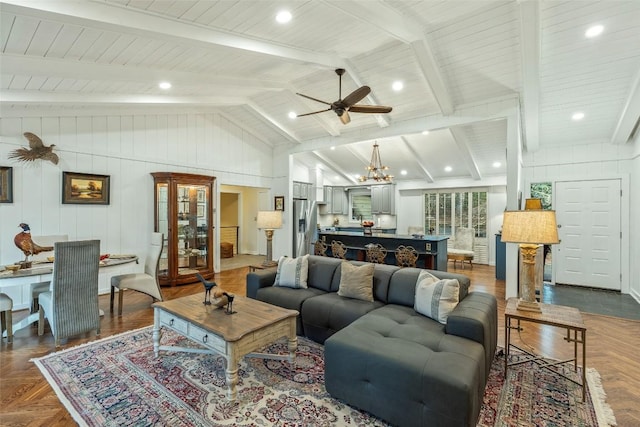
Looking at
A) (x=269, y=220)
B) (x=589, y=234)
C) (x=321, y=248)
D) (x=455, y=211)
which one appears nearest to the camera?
(x=269, y=220)

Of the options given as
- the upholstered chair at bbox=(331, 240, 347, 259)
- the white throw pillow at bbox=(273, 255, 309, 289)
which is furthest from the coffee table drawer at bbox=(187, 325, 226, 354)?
the upholstered chair at bbox=(331, 240, 347, 259)

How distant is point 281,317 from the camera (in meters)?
2.54

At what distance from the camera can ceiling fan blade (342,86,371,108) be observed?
348 cm

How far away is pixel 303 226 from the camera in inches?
316

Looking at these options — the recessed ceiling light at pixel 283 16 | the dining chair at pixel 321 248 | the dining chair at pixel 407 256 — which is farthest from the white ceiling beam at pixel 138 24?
the dining chair at pixel 321 248

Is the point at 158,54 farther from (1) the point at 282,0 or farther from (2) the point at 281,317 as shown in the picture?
(2) the point at 281,317

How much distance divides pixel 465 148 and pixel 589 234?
2624 millimetres

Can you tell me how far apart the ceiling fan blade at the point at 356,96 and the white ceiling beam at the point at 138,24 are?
85 cm

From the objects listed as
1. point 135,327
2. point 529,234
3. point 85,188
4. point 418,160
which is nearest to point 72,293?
point 135,327

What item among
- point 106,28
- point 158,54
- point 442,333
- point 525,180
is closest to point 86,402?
point 442,333

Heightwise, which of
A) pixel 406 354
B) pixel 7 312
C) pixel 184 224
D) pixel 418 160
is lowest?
pixel 7 312

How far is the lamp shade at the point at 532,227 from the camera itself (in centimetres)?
237

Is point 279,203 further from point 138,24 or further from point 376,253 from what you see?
point 138,24

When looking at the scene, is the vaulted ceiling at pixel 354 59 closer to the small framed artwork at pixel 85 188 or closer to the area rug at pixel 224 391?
the small framed artwork at pixel 85 188
